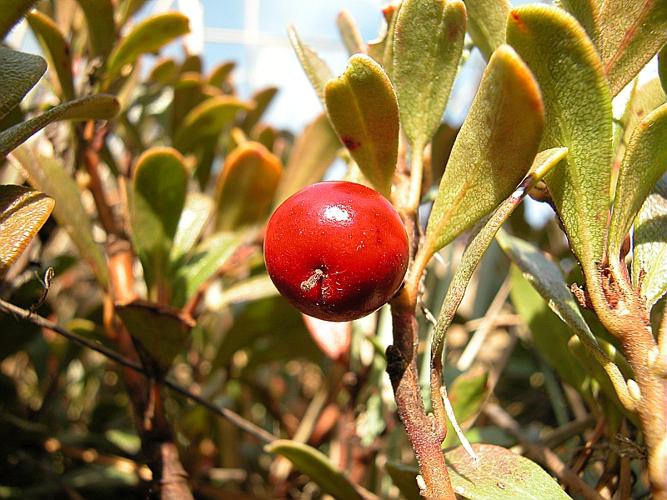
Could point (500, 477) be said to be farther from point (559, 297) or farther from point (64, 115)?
point (64, 115)

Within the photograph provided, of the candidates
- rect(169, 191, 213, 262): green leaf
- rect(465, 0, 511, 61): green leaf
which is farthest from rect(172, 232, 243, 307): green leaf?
rect(465, 0, 511, 61): green leaf

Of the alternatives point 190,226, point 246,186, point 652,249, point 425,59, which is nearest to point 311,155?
point 246,186

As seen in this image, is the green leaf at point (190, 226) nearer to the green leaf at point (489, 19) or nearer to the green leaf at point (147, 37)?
the green leaf at point (147, 37)

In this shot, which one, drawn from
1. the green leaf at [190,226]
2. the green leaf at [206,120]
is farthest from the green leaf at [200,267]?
the green leaf at [206,120]

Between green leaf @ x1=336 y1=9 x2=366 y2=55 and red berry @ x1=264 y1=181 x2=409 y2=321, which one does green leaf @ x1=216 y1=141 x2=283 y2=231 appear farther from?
red berry @ x1=264 y1=181 x2=409 y2=321

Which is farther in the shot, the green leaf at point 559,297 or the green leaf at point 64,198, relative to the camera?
the green leaf at point 64,198

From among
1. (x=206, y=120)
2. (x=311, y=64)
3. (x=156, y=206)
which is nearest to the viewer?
(x=311, y=64)
